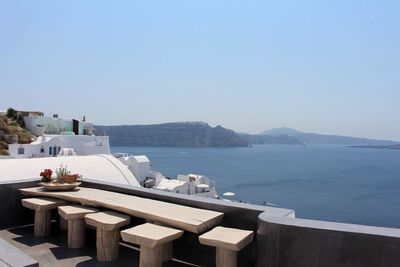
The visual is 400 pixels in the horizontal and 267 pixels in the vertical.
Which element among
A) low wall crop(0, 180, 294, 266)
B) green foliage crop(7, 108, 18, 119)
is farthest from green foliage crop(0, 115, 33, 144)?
low wall crop(0, 180, 294, 266)

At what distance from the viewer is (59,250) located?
411 cm

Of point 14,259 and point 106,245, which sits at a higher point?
point 14,259

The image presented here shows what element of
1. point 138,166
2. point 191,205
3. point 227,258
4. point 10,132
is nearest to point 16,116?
point 10,132

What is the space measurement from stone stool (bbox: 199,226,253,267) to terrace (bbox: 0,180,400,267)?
0.13 meters

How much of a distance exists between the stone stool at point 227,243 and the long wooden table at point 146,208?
0.20 metres

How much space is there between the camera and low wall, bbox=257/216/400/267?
227 centimetres

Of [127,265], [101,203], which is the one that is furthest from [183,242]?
[101,203]

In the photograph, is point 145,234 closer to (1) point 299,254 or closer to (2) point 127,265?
(2) point 127,265

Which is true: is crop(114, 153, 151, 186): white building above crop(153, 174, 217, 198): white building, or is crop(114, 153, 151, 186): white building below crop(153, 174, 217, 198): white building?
above

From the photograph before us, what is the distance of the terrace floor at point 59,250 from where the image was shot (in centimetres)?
376

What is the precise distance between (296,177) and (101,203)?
8149 centimetres

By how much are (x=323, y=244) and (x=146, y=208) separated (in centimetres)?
191

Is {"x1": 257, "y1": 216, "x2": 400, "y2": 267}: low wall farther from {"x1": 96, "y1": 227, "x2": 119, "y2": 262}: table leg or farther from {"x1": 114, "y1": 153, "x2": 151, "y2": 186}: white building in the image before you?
{"x1": 114, "y1": 153, "x2": 151, "y2": 186}: white building

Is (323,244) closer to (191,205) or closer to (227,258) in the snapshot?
(227,258)
